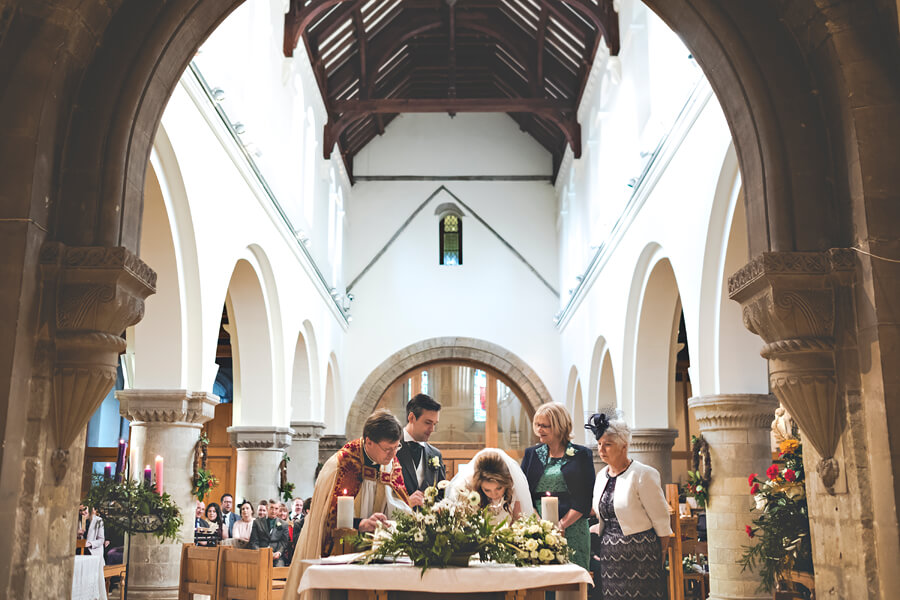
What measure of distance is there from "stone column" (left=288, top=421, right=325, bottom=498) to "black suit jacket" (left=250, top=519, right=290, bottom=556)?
475 cm

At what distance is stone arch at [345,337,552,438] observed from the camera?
1795 centimetres

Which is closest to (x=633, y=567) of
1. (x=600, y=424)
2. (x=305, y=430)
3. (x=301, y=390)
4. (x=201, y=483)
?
(x=600, y=424)

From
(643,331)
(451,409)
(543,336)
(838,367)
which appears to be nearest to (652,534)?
(838,367)

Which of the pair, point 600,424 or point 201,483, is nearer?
point 600,424

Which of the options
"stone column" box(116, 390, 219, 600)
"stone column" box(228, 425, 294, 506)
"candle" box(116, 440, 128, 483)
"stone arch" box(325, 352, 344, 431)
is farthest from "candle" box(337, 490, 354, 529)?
"stone arch" box(325, 352, 344, 431)

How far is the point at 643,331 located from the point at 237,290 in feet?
15.9

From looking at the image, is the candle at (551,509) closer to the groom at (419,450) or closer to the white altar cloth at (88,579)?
the groom at (419,450)

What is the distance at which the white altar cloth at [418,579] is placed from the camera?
309cm

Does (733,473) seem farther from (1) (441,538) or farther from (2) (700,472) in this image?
(1) (441,538)

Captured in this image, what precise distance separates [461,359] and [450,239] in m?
2.60

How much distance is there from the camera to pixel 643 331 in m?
10.8

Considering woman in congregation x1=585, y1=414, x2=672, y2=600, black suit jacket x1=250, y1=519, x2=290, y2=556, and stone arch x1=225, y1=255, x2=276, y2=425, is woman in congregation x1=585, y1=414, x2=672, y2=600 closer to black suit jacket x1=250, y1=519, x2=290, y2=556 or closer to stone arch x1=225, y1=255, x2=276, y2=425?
black suit jacket x1=250, y1=519, x2=290, y2=556

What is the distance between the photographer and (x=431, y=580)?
122 inches

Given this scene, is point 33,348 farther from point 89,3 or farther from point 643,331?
point 643,331
